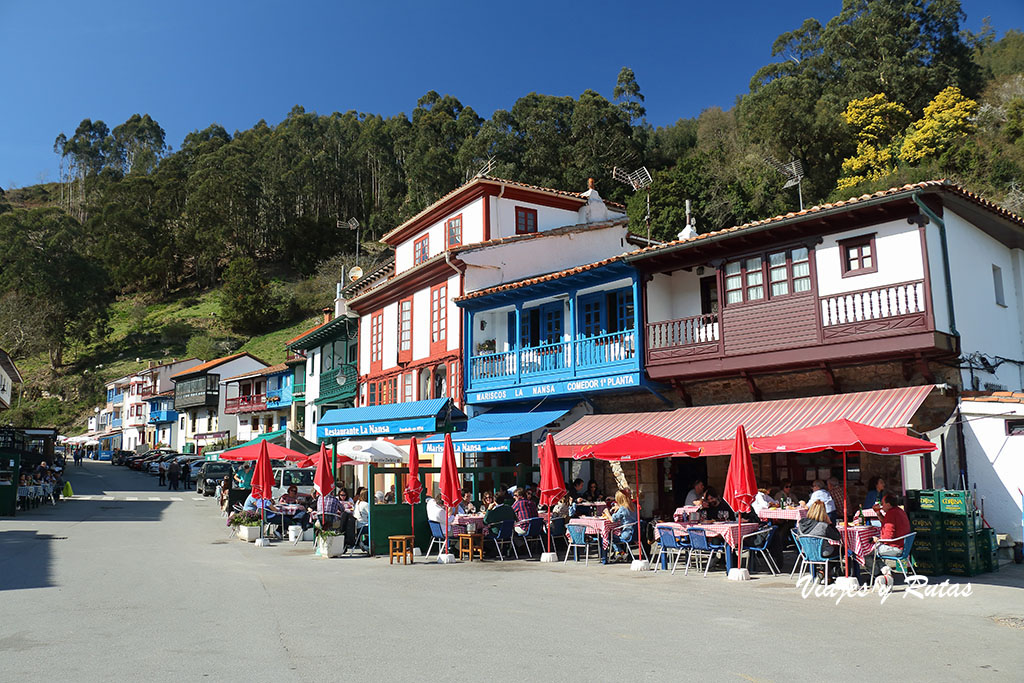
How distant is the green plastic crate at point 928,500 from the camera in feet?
43.4

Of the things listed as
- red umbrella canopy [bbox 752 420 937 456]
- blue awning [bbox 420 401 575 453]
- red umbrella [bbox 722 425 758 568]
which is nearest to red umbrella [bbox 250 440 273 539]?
blue awning [bbox 420 401 575 453]

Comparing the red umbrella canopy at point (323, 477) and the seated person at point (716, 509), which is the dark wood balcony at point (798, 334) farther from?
the red umbrella canopy at point (323, 477)

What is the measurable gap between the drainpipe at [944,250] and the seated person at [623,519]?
692 centimetres

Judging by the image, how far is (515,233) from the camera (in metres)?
27.5

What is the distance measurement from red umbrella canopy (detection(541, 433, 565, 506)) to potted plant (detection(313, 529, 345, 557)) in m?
4.88

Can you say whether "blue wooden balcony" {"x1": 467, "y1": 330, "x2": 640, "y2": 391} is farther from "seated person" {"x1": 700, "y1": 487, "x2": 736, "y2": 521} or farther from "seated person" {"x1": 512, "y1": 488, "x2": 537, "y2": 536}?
"seated person" {"x1": 512, "y1": 488, "x2": 537, "y2": 536}

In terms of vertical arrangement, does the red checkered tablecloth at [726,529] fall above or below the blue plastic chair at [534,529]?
above

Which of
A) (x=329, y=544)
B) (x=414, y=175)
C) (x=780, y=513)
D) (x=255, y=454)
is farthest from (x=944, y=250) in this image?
(x=414, y=175)

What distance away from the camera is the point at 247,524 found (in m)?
20.8

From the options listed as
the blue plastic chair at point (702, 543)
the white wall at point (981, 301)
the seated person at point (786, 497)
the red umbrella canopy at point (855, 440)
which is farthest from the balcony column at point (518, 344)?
the white wall at point (981, 301)

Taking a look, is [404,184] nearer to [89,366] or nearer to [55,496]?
[89,366]

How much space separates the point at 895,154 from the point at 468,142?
3111 cm

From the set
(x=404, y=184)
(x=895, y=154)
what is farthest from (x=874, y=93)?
(x=404, y=184)

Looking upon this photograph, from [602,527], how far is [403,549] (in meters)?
4.10
